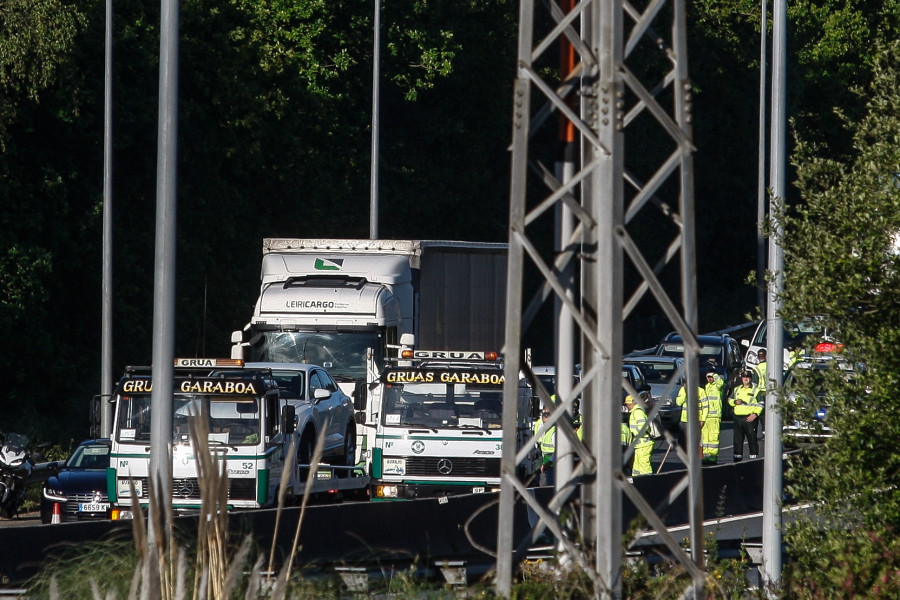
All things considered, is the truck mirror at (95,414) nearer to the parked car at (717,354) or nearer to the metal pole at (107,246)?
the metal pole at (107,246)

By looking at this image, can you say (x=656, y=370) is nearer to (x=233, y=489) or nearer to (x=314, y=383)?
(x=314, y=383)

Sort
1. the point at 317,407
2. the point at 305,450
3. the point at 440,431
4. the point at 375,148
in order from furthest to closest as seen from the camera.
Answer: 1. the point at 375,148
2. the point at 317,407
3. the point at 305,450
4. the point at 440,431

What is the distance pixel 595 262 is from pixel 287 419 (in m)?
11.3

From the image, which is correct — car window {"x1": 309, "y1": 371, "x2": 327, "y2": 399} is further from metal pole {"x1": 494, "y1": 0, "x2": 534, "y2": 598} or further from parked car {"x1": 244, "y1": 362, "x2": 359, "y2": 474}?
metal pole {"x1": 494, "y1": 0, "x2": 534, "y2": 598}

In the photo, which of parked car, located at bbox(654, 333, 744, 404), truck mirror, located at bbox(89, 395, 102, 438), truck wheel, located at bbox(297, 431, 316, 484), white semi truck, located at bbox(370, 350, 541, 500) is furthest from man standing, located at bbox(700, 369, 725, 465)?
parked car, located at bbox(654, 333, 744, 404)

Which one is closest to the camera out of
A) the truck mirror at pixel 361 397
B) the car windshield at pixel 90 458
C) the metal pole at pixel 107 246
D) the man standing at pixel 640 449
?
the man standing at pixel 640 449

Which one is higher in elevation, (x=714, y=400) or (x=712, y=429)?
(x=714, y=400)

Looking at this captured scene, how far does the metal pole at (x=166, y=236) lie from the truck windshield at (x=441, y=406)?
6.51 meters

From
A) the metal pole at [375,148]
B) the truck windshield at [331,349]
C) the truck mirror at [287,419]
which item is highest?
the metal pole at [375,148]

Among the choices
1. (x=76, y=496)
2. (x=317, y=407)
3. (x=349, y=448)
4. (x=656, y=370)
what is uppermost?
(x=656, y=370)

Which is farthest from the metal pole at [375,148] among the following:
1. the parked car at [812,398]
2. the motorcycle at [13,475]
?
A: the parked car at [812,398]

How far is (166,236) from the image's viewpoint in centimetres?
1295

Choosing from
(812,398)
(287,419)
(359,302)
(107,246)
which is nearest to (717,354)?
(359,302)

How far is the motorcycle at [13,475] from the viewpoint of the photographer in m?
20.8
